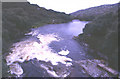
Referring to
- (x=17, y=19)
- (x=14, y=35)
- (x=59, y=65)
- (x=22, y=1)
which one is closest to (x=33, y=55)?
(x=59, y=65)

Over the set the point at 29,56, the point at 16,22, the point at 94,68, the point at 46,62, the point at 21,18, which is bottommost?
the point at 94,68

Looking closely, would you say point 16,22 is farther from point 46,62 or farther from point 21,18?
point 46,62

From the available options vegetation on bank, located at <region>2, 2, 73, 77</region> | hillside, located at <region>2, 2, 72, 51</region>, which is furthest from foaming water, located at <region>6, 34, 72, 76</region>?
hillside, located at <region>2, 2, 72, 51</region>

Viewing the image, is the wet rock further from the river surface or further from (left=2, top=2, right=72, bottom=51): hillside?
(left=2, top=2, right=72, bottom=51): hillside

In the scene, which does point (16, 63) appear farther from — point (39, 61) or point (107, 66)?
point (107, 66)

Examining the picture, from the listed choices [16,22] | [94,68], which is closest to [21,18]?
[16,22]

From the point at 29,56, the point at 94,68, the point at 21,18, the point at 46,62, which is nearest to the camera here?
the point at 94,68

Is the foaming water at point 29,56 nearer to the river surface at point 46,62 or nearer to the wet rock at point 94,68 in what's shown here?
the river surface at point 46,62

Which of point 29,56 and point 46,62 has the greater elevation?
point 29,56

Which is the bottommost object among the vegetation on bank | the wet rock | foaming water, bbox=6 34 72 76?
the wet rock
